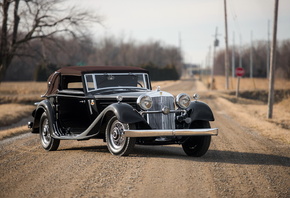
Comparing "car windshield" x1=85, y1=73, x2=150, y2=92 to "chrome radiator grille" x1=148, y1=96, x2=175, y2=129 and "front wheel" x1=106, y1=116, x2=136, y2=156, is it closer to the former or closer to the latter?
"front wheel" x1=106, y1=116, x2=136, y2=156

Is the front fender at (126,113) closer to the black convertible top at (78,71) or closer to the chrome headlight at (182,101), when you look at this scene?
the chrome headlight at (182,101)

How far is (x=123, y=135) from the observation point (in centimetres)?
933

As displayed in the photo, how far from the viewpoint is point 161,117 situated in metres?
9.66

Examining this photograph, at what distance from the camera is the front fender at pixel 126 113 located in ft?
29.7

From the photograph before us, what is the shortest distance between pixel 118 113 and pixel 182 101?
146cm

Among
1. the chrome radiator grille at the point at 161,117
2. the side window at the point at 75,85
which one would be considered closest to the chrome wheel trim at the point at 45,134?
the side window at the point at 75,85

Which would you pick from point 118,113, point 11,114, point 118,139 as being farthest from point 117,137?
point 11,114

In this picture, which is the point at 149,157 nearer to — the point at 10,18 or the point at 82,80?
the point at 82,80

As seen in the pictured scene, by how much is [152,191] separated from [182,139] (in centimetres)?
332

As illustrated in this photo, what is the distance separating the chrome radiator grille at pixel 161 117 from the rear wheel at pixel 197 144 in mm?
562

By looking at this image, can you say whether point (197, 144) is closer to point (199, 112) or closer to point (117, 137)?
point (199, 112)

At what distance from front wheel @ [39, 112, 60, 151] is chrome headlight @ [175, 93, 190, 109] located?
9.95ft

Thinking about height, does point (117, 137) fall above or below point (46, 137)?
above

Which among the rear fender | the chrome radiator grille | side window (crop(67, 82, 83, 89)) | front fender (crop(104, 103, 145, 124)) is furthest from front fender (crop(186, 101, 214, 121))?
the rear fender
